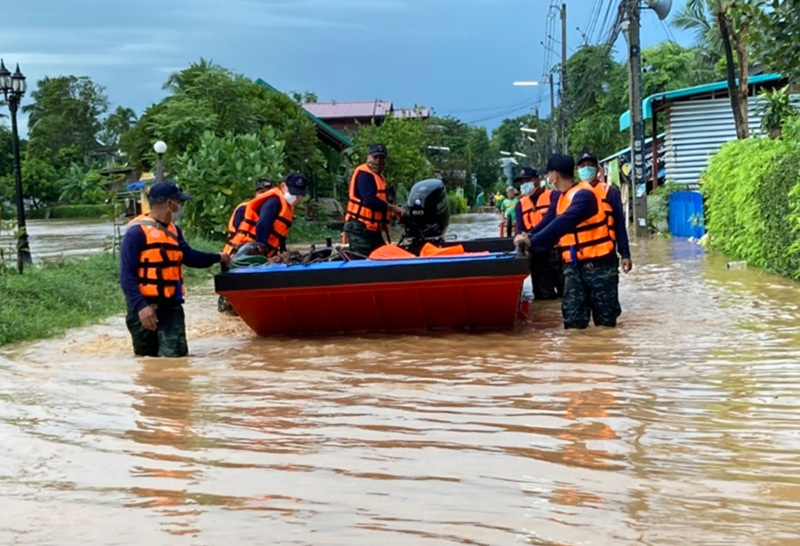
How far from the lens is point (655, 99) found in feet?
85.7

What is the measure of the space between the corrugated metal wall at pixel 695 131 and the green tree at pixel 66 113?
79.4 metres

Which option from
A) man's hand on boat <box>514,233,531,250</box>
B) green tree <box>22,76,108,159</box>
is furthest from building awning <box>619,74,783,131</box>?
green tree <box>22,76,108,159</box>

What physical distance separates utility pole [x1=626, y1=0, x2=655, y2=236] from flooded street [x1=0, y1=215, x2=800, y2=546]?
1572 cm

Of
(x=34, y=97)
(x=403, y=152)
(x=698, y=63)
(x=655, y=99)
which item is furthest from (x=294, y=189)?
(x=34, y=97)

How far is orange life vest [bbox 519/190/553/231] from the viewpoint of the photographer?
1058 cm

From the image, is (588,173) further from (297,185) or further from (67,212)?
(67,212)

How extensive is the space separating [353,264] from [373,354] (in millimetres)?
886

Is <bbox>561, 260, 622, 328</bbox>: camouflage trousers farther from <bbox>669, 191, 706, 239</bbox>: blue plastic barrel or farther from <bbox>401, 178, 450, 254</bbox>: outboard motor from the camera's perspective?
<bbox>669, 191, 706, 239</bbox>: blue plastic barrel

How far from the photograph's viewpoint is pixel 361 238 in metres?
9.85

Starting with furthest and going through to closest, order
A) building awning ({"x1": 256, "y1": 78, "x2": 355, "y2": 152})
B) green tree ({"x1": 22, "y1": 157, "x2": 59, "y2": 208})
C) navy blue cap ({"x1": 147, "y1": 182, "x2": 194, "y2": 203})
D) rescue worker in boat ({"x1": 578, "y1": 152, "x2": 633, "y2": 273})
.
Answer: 1. green tree ({"x1": 22, "y1": 157, "x2": 59, "y2": 208})
2. building awning ({"x1": 256, "y1": 78, "x2": 355, "y2": 152})
3. rescue worker in boat ({"x1": 578, "y1": 152, "x2": 633, "y2": 273})
4. navy blue cap ({"x1": 147, "y1": 182, "x2": 194, "y2": 203})

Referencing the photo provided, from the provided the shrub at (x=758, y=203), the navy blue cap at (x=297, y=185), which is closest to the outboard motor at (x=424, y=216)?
the navy blue cap at (x=297, y=185)

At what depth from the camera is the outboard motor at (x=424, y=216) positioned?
10.0m

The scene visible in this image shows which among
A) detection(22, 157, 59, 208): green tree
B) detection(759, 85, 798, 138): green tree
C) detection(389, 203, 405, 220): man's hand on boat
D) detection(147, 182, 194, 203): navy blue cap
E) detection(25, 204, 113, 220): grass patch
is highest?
detection(22, 157, 59, 208): green tree

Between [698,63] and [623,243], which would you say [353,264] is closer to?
[623,243]
